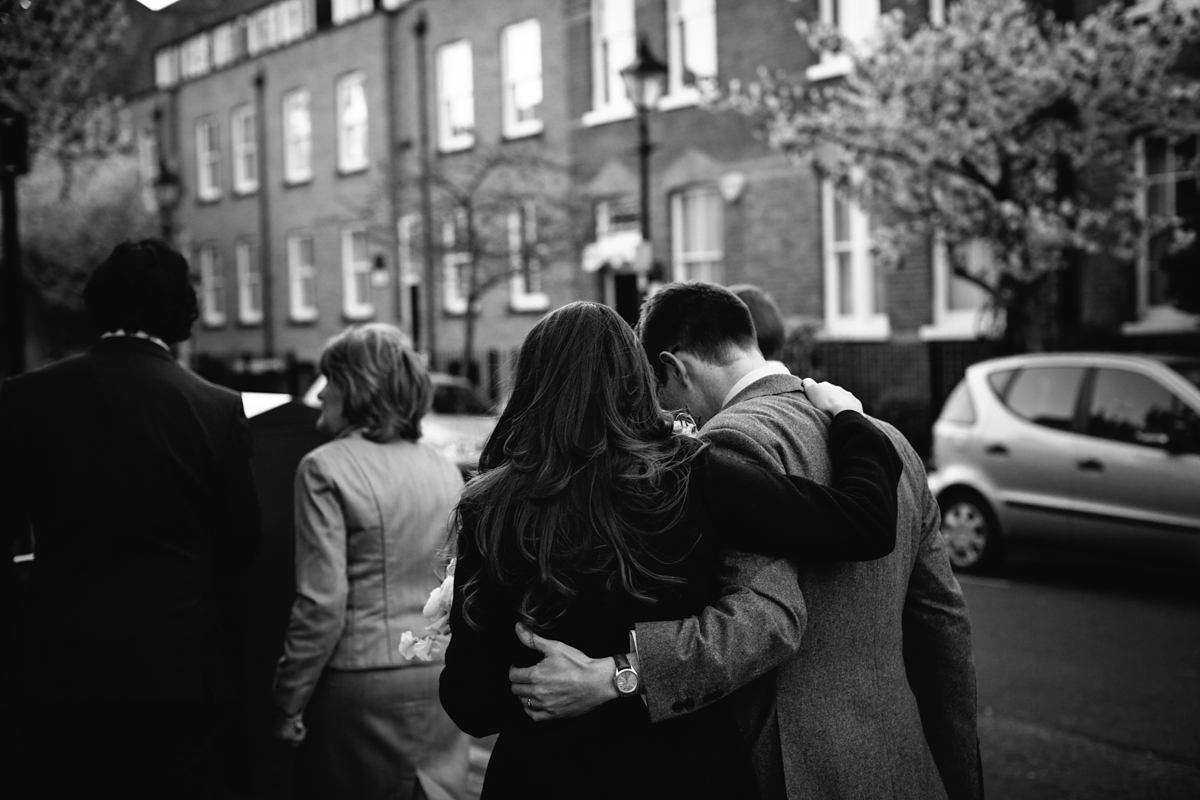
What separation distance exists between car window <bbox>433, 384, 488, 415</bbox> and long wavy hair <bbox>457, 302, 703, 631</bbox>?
13.8 meters

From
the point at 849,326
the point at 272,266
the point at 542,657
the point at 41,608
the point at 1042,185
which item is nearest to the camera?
the point at 542,657

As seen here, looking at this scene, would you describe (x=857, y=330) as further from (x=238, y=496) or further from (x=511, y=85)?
(x=238, y=496)

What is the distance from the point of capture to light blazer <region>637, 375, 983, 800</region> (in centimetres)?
216

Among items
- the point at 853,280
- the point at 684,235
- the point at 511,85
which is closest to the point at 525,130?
the point at 511,85

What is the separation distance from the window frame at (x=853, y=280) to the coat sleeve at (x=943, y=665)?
592 inches

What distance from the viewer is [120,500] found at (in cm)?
289

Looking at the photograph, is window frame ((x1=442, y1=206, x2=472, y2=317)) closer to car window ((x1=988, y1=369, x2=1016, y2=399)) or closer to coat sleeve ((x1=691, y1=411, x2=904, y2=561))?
car window ((x1=988, y1=369, x2=1016, y2=399))

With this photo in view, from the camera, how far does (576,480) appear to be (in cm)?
215

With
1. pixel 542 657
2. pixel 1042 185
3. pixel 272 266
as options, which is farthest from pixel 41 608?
pixel 272 266

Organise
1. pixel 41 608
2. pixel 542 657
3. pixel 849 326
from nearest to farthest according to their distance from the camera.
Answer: pixel 542 657, pixel 41 608, pixel 849 326

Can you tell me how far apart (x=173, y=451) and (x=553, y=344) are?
1286 mm

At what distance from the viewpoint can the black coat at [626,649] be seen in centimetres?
215

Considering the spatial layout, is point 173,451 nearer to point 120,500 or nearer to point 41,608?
point 120,500

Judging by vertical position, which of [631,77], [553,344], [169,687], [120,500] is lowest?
[169,687]
